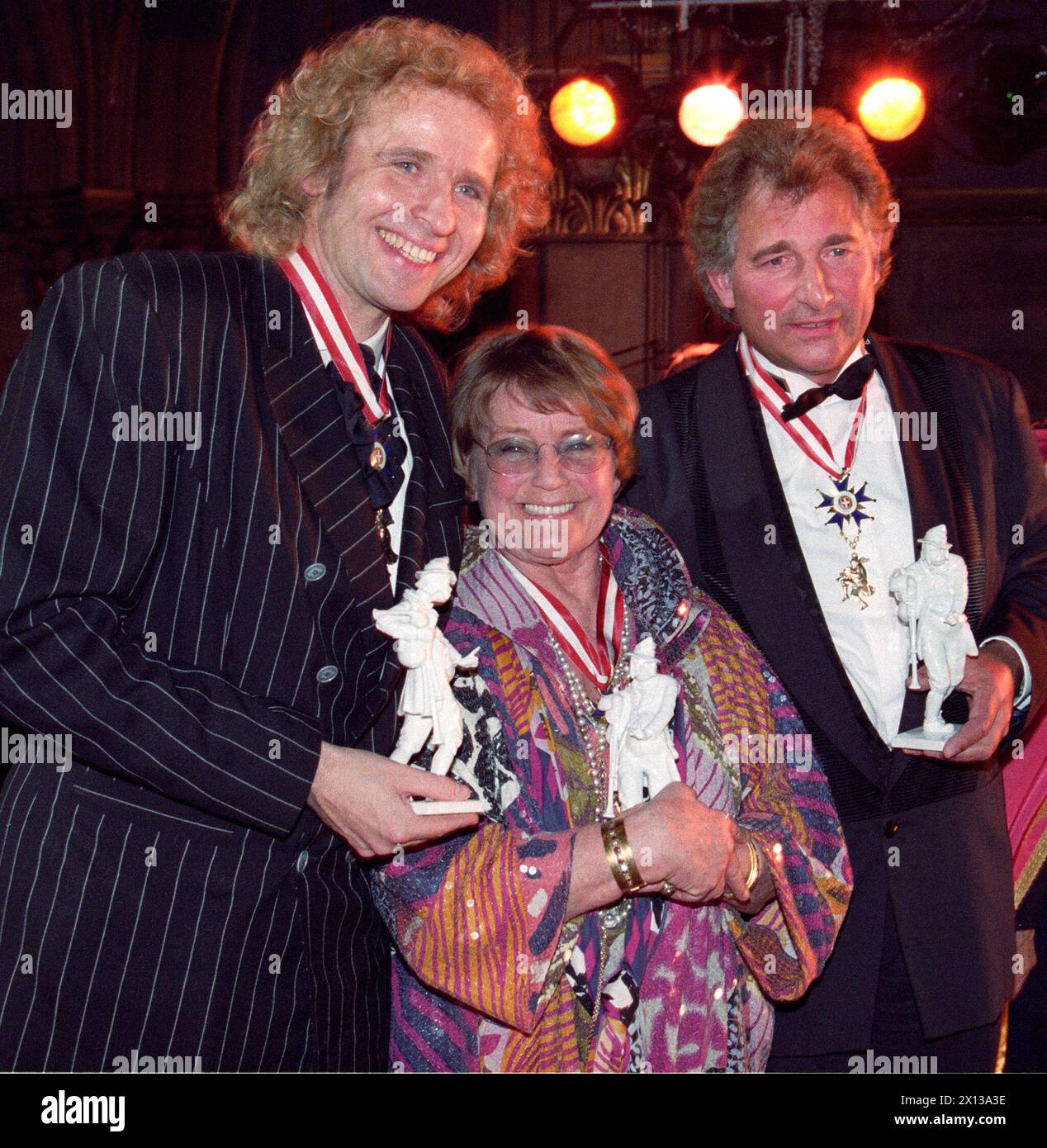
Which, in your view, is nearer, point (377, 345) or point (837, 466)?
point (377, 345)

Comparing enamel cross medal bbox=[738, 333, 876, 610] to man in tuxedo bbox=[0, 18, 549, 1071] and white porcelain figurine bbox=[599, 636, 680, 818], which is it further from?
man in tuxedo bbox=[0, 18, 549, 1071]

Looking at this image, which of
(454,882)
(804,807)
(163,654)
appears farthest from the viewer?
(804,807)

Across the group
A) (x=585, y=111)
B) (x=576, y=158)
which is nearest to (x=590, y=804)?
(x=585, y=111)

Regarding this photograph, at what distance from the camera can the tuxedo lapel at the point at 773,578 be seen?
2615 mm

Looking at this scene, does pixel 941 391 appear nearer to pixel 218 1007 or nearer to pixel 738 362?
pixel 738 362

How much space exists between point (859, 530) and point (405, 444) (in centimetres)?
96

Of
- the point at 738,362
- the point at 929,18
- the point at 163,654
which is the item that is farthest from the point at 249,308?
the point at 929,18

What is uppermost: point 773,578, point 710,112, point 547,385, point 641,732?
point 710,112

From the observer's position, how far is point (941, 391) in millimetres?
2875

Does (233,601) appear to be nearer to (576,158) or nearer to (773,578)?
(773,578)

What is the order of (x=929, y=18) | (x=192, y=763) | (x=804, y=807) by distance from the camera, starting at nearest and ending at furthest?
(x=192, y=763)
(x=804, y=807)
(x=929, y=18)

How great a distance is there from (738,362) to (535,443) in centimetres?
70

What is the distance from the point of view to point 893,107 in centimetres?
716

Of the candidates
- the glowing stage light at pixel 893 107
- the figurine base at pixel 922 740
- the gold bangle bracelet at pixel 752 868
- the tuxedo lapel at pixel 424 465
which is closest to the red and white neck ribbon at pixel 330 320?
the tuxedo lapel at pixel 424 465
